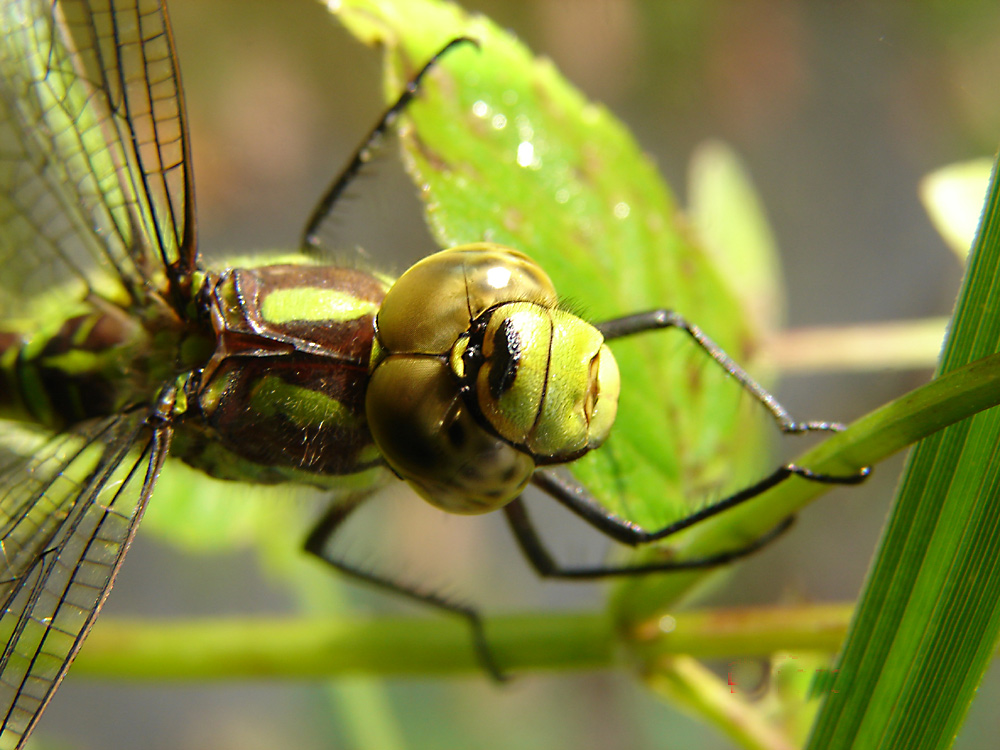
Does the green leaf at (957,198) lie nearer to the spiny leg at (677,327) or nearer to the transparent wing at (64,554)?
the spiny leg at (677,327)

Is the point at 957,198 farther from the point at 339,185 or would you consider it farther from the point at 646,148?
the point at 646,148

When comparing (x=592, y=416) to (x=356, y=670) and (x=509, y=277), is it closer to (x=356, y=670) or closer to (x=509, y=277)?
(x=509, y=277)

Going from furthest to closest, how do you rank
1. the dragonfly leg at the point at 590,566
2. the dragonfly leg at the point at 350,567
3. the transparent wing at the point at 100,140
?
the dragonfly leg at the point at 350,567 → the transparent wing at the point at 100,140 → the dragonfly leg at the point at 590,566

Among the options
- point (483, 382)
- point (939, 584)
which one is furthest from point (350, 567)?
point (939, 584)

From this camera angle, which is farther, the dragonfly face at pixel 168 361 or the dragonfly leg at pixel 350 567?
the dragonfly leg at pixel 350 567

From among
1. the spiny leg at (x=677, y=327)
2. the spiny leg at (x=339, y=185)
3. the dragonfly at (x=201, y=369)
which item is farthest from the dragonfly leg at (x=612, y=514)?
the spiny leg at (x=339, y=185)
